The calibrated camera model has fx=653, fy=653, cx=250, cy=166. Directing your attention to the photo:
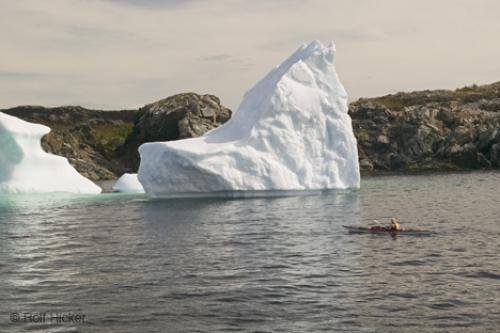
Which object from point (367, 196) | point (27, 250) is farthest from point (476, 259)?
point (367, 196)

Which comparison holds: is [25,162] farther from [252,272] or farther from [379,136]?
[379,136]

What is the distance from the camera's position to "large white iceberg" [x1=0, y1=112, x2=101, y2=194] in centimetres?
5799

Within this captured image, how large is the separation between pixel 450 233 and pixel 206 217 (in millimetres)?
14876

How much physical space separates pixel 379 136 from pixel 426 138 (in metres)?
9.26

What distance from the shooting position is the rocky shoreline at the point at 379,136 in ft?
351

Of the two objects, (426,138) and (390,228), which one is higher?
(426,138)

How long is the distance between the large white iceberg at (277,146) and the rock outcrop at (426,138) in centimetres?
5526

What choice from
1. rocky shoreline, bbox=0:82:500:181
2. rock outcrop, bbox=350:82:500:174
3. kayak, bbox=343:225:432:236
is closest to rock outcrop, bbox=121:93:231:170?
rocky shoreline, bbox=0:82:500:181

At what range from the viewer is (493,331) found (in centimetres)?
1533

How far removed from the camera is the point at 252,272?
2255cm

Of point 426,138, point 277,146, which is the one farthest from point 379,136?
point 277,146

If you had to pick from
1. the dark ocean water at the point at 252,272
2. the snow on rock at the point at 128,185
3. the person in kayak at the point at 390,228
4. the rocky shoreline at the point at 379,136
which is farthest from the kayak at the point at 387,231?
the rocky shoreline at the point at 379,136

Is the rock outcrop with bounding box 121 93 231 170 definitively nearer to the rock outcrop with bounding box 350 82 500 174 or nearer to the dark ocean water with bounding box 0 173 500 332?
the rock outcrop with bounding box 350 82 500 174

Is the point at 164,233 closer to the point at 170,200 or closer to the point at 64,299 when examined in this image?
the point at 64,299
